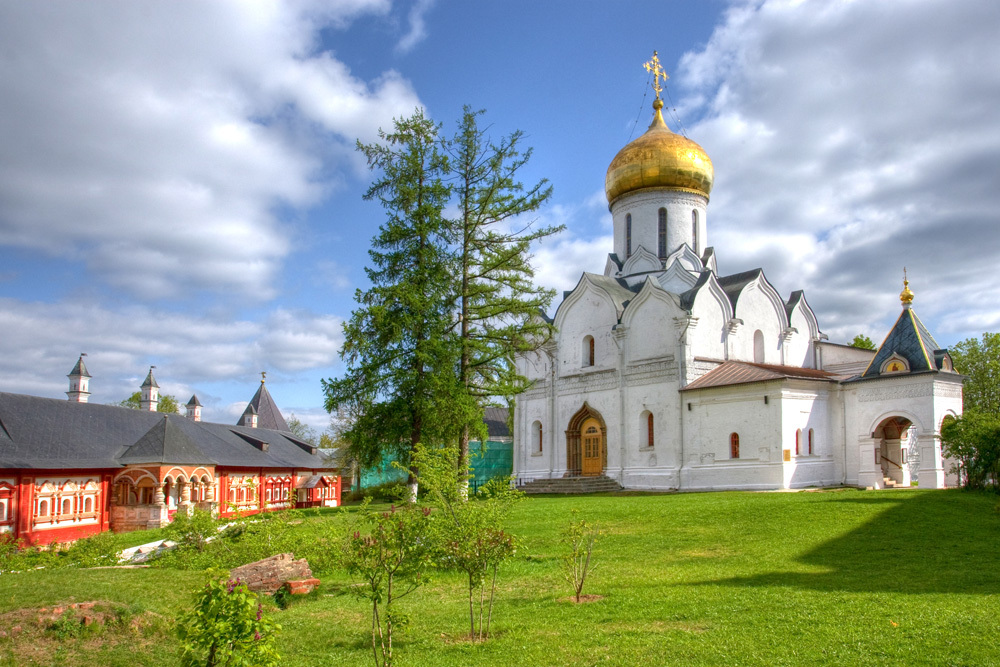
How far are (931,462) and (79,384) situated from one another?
3103 cm

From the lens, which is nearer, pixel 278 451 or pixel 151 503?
pixel 151 503

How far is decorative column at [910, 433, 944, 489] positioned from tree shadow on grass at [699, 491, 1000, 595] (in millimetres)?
5135

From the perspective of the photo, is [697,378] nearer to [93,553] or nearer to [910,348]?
[910,348]

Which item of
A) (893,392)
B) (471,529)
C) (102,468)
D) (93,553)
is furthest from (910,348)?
(102,468)

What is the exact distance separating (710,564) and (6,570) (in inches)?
445

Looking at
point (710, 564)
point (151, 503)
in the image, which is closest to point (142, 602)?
point (710, 564)

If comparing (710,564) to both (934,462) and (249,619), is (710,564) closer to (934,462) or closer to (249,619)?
(249,619)

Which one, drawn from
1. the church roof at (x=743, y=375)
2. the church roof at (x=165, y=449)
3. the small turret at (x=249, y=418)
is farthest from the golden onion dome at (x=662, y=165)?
the small turret at (x=249, y=418)

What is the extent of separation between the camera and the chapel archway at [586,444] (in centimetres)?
2683

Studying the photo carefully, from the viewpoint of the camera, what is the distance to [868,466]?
22156 mm

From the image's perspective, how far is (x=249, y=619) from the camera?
4.90 metres

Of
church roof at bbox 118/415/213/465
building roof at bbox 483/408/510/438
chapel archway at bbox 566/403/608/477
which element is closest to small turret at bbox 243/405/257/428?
building roof at bbox 483/408/510/438

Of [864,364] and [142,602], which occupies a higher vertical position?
[864,364]

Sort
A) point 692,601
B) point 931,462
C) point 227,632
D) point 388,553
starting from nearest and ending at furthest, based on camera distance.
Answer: point 227,632 → point 388,553 → point 692,601 → point 931,462
